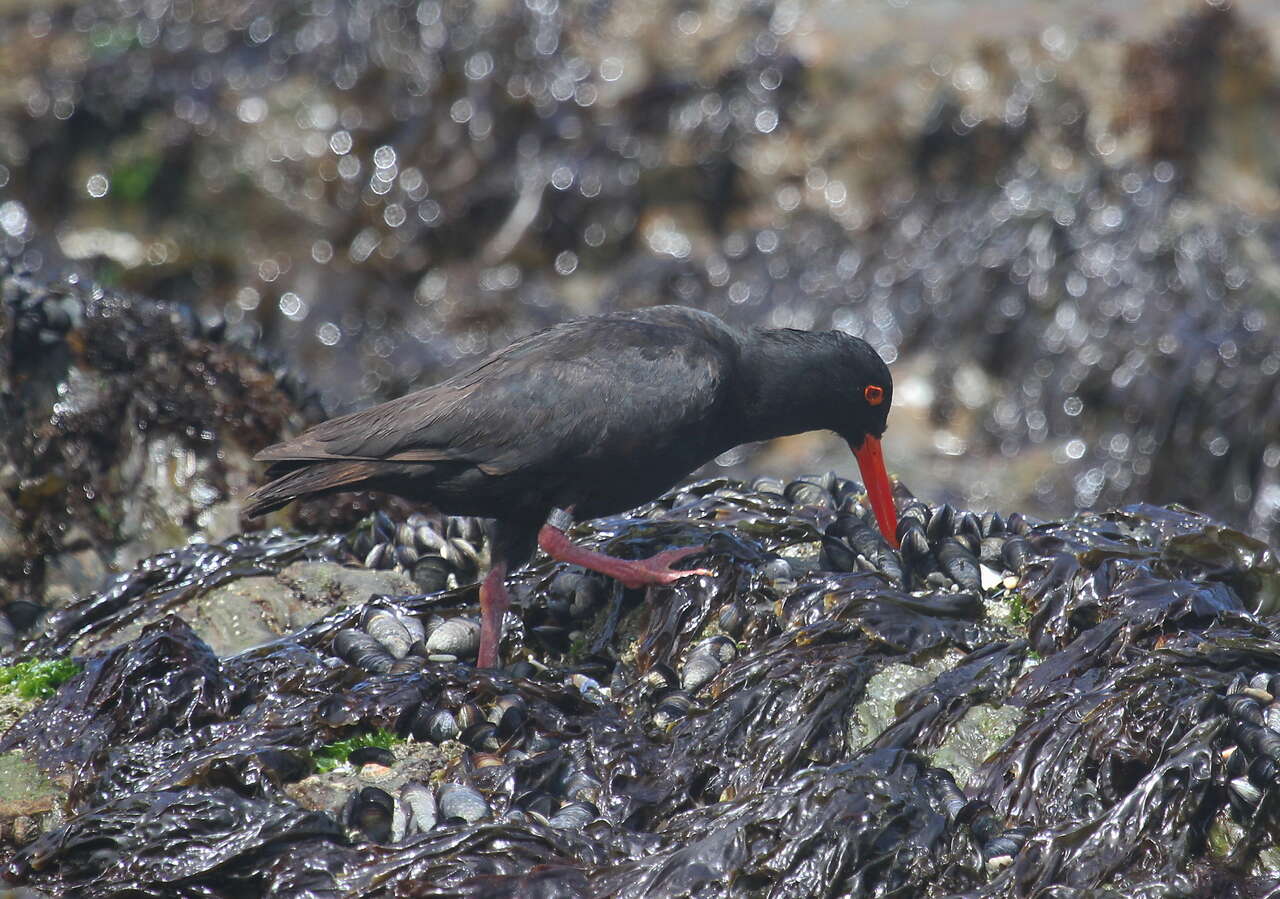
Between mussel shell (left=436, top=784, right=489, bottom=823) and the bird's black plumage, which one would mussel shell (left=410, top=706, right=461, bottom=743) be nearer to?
mussel shell (left=436, top=784, right=489, bottom=823)

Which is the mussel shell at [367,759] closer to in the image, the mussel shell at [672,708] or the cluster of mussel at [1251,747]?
the mussel shell at [672,708]

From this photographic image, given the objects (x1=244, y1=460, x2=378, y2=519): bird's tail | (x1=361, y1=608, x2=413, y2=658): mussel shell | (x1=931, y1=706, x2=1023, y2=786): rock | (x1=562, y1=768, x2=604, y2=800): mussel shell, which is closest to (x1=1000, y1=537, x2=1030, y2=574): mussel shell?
(x1=931, y1=706, x2=1023, y2=786): rock

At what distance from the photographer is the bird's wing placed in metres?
4.74

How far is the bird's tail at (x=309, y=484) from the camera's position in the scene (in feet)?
15.5

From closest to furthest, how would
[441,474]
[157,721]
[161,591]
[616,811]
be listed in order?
[616,811]
[157,721]
[441,474]
[161,591]

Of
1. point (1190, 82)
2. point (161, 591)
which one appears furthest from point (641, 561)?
point (1190, 82)

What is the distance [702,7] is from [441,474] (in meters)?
9.17

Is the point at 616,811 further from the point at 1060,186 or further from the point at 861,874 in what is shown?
the point at 1060,186

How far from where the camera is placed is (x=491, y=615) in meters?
4.72

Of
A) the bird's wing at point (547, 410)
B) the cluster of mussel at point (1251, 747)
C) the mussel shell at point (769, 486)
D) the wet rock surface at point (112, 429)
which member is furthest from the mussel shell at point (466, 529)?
the cluster of mussel at point (1251, 747)

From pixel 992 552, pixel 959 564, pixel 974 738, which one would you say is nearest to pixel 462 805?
pixel 974 738

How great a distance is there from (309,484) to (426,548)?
93cm

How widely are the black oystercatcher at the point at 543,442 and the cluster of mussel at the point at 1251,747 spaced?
1849 millimetres

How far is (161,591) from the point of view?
18.4 ft
